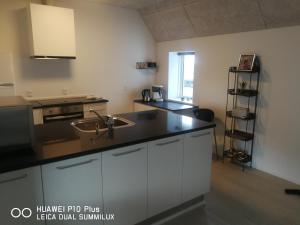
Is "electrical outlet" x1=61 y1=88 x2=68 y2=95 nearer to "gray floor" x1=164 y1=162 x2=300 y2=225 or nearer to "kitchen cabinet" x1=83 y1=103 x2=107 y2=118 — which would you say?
"kitchen cabinet" x1=83 y1=103 x2=107 y2=118

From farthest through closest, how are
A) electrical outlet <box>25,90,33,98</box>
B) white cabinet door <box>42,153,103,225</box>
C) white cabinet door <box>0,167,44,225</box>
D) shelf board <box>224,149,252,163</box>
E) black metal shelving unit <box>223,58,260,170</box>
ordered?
1. electrical outlet <box>25,90,33,98</box>
2. shelf board <box>224,149,252,163</box>
3. black metal shelving unit <box>223,58,260,170</box>
4. white cabinet door <box>42,153,103,225</box>
5. white cabinet door <box>0,167,44,225</box>

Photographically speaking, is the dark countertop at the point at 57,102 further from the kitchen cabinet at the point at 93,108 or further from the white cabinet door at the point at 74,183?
the white cabinet door at the point at 74,183

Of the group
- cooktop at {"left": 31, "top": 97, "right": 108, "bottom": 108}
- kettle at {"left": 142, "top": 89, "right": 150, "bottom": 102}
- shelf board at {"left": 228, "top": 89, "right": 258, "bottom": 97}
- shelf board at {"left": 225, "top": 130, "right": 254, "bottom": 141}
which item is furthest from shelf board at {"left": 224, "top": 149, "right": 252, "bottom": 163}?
cooktop at {"left": 31, "top": 97, "right": 108, "bottom": 108}

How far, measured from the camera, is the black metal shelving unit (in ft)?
11.1

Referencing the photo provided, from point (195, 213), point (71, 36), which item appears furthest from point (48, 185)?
point (71, 36)

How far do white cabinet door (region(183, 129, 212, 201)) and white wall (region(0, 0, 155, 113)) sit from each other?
2.63 m

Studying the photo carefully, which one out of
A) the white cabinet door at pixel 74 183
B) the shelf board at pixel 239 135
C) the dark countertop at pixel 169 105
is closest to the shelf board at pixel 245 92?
the shelf board at pixel 239 135

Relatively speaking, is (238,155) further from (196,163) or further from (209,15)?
(209,15)

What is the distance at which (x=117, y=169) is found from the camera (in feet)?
6.23

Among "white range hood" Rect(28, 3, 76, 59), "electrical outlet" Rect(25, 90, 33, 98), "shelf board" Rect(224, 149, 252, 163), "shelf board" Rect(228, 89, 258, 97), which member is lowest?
"shelf board" Rect(224, 149, 252, 163)

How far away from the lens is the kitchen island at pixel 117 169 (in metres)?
1.55

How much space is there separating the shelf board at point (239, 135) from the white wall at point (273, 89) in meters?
0.15

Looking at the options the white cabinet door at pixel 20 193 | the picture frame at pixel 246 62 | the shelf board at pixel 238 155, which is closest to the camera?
the white cabinet door at pixel 20 193

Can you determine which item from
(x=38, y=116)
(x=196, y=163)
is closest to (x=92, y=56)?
(x=38, y=116)
